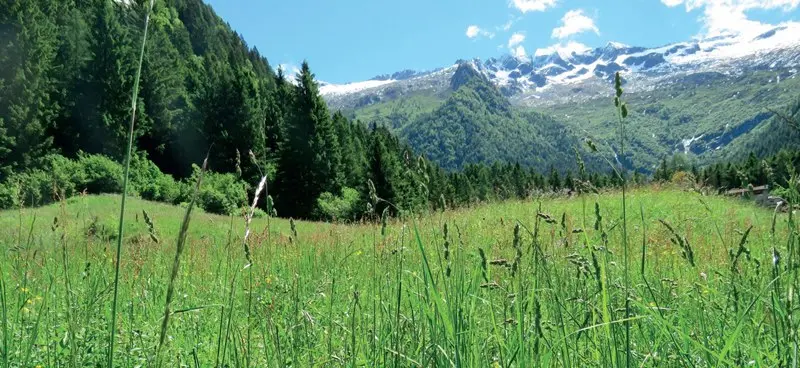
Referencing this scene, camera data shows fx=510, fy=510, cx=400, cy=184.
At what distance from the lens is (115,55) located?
123 feet

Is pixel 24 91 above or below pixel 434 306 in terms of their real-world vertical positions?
above

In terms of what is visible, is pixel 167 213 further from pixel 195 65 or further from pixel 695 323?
pixel 195 65

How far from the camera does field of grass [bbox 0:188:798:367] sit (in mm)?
1463

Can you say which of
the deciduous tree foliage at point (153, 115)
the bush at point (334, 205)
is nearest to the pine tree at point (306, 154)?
the deciduous tree foliage at point (153, 115)

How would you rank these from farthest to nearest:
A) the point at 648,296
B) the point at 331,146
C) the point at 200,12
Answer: the point at 200,12 → the point at 331,146 → the point at 648,296

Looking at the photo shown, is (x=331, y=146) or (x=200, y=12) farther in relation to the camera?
(x=200, y=12)

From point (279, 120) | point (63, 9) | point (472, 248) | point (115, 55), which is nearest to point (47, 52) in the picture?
point (115, 55)

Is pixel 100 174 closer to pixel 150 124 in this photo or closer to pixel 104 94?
pixel 104 94

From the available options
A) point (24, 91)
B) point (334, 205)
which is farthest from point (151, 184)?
point (334, 205)

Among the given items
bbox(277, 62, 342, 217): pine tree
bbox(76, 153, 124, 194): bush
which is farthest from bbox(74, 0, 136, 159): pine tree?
bbox(277, 62, 342, 217): pine tree

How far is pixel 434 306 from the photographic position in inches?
63.0

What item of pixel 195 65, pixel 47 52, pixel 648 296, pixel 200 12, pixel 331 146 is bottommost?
pixel 648 296

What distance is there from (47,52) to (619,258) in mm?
40559

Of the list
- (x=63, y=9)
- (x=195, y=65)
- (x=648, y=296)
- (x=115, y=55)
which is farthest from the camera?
(x=195, y=65)
